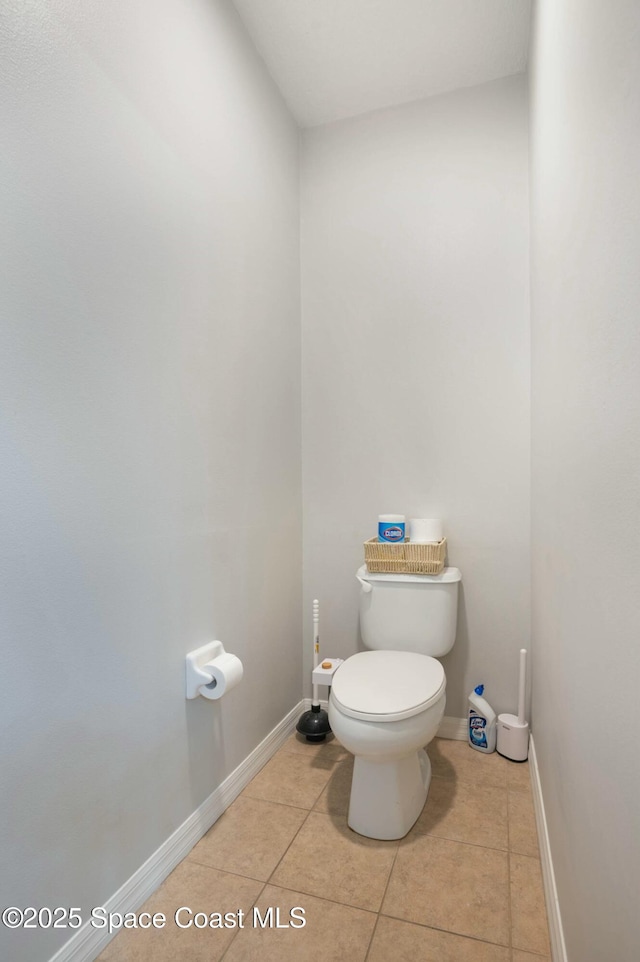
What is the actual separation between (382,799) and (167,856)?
0.62 metres

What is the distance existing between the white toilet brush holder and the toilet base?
58 centimetres

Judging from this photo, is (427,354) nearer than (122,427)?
No

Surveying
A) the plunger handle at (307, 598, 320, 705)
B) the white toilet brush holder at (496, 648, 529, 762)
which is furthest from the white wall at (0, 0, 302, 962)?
the white toilet brush holder at (496, 648, 529, 762)

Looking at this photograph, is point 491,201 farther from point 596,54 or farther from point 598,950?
point 598,950

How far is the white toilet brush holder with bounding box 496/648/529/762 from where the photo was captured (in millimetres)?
2051

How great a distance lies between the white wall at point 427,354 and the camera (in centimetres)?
218

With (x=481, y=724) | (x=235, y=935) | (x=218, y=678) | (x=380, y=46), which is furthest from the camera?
(x=481, y=724)

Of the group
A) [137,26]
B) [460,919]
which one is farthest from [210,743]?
[137,26]

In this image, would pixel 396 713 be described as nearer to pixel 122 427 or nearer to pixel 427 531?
pixel 427 531

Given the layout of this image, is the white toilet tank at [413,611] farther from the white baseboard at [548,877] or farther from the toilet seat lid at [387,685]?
the white baseboard at [548,877]

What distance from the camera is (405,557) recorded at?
2.11 m

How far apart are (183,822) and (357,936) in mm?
554

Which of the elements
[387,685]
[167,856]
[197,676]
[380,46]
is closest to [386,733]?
[387,685]

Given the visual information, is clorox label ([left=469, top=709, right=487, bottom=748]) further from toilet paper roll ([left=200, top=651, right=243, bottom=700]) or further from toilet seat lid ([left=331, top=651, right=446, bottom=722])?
toilet paper roll ([left=200, top=651, right=243, bottom=700])
